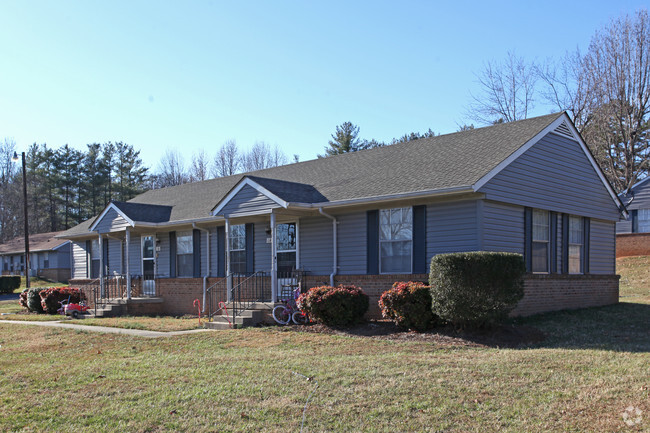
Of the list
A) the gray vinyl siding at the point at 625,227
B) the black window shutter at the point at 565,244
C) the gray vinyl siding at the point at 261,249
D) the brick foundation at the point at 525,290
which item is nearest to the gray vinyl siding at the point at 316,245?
the brick foundation at the point at 525,290

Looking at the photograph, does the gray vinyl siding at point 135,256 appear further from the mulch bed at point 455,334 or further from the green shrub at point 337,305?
the mulch bed at point 455,334

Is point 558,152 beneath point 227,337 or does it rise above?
above

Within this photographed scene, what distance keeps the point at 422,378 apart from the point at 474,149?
9205mm

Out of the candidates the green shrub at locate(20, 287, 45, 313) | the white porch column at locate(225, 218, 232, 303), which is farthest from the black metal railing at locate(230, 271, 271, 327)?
the green shrub at locate(20, 287, 45, 313)

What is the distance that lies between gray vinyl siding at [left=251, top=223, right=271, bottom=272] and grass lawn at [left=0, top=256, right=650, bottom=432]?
623cm

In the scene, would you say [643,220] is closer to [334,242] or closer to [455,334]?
[334,242]

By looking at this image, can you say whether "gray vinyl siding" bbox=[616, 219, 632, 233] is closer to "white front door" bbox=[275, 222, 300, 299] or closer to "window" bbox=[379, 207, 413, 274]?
"window" bbox=[379, 207, 413, 274]

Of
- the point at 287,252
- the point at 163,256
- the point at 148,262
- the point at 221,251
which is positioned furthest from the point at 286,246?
the point at 148,262

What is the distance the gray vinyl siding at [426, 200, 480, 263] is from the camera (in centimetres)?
1391

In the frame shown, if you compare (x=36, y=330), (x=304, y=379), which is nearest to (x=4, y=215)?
(x=36, y=330)

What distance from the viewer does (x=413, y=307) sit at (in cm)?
1227

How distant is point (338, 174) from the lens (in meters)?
18.5

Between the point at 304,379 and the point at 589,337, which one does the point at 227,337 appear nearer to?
the point at 304,379

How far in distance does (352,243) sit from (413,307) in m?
4.10
